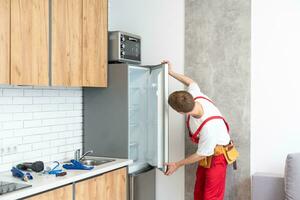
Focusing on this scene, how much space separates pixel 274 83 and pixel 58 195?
2.16 meters

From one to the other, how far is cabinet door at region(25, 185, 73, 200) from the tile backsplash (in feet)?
1.93

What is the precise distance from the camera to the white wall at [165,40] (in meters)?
4.12

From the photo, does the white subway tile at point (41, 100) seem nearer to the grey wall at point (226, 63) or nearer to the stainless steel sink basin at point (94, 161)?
the stainless steel sink basin at point (94, 161)

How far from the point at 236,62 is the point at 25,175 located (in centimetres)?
218

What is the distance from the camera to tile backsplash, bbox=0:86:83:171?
10.3 ft

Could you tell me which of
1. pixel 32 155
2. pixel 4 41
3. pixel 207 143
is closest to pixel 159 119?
pixel 207 143

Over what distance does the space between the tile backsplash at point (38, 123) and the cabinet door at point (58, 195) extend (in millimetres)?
587

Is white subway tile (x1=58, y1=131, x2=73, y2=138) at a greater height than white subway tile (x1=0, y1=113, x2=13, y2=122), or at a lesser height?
lesser

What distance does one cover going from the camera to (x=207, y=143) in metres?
3.30

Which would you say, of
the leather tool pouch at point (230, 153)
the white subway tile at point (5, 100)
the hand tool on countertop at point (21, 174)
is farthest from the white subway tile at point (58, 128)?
the leather tool pouch at point (230, 153)

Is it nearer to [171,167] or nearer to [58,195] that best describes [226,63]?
[171,167]

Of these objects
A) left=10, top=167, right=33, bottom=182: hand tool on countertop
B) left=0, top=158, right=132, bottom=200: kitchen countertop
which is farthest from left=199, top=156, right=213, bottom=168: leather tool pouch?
left=10, top=167, right=33, bottom=182: hand tool on countertop

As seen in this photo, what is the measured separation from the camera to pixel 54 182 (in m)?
2.73

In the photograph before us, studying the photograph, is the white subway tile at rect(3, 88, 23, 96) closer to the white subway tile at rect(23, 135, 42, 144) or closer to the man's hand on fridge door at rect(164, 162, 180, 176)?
the white subway tile at rect(23, 135, 42, 144)
